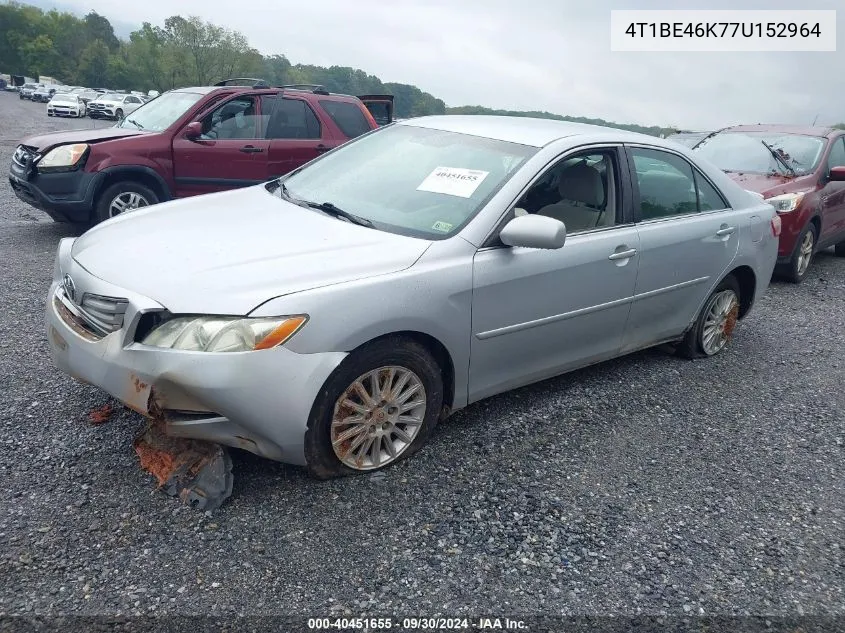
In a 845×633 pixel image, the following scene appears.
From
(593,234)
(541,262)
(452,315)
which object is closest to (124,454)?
(452,315)

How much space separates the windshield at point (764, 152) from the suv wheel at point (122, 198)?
6.11 m

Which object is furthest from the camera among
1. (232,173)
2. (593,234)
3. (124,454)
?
(232,173)

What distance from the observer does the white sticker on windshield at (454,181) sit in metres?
3.58

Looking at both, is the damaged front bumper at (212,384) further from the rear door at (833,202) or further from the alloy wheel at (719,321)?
the rear door at (833,202)

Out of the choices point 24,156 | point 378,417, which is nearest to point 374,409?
point 378,417

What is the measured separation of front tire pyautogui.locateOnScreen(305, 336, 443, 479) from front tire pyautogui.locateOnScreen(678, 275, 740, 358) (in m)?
2.37

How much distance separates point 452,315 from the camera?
3.24 m

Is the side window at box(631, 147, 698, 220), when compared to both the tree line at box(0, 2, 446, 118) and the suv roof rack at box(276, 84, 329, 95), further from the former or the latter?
the tree line at box(0, 2, 446, 118)

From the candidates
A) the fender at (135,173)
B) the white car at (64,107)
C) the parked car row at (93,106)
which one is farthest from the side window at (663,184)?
the white car at (64,107)

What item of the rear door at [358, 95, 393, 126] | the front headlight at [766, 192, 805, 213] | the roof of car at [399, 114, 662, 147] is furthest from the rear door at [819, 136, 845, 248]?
the rear door at [358, 95, 393, 126]

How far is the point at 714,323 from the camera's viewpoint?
16.5 ft

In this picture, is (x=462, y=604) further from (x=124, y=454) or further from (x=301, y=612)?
(x=124, y=454)

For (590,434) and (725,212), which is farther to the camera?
(725,212)

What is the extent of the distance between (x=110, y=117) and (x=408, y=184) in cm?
4339
